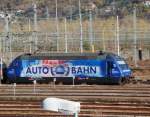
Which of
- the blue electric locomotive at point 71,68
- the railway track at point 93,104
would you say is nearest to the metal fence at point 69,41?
the blue electric locomotive at point 71,68

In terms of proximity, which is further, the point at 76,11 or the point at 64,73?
the point at 76,11

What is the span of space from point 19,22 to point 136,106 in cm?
3407

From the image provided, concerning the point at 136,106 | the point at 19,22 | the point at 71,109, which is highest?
the point at 19,22

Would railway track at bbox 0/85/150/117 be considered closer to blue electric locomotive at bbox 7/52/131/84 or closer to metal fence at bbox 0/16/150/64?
blue electric locomotive at bbox 7/52/131/84

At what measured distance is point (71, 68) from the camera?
3139 centimetres

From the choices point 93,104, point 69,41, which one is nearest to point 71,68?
point 93,104

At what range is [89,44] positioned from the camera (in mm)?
45812

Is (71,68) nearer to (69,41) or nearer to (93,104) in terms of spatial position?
(93,104)

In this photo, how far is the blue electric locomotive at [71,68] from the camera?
101 ft

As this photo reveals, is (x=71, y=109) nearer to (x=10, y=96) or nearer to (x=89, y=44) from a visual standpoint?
(x=10, y=96)

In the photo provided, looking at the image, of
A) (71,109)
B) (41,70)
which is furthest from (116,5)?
(71,109)

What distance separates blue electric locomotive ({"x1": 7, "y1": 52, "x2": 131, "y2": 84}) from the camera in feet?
101

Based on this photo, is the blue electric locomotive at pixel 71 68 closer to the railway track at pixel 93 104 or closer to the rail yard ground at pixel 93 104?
the rail yard ground at pixel 93 104

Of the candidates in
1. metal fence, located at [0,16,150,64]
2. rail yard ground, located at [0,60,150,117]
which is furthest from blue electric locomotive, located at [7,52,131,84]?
metal fence, located at [0,16,150,64]
